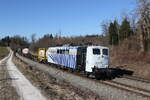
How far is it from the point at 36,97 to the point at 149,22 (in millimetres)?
31449

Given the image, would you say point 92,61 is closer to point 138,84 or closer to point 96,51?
point 96,51

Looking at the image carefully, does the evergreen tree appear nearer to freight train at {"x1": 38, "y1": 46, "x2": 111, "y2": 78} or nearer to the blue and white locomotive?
the blue and white locomotive

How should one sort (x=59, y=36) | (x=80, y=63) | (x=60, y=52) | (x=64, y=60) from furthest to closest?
(x=59, y=36) → (x=60, y=52) → (x=64, y=60) → (x=80, y=63)

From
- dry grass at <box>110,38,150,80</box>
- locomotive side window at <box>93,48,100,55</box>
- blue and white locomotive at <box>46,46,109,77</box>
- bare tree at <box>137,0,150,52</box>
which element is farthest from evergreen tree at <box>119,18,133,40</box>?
locomotive side window at <box>93,48,100,55</box>

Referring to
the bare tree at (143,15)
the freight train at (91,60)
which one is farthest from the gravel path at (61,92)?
the bare tree at (143,15)

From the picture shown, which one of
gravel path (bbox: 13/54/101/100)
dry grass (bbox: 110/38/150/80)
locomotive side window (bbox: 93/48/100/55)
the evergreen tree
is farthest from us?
the evergreen tree

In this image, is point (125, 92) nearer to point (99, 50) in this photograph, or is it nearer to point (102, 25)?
point (99, 50)

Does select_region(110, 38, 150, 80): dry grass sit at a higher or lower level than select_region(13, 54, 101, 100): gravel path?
higher

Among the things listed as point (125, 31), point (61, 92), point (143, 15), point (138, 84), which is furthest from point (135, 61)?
point (125, 31)

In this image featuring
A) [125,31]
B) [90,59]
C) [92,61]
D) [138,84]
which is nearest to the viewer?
[138,84]

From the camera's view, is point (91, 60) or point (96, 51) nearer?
point (91, 60)

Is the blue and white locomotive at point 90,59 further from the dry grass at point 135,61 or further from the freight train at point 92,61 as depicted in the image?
the dry grass at point 135,61

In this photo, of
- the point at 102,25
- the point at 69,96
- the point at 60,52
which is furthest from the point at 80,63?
the point at 102,25

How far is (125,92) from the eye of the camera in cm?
1511
